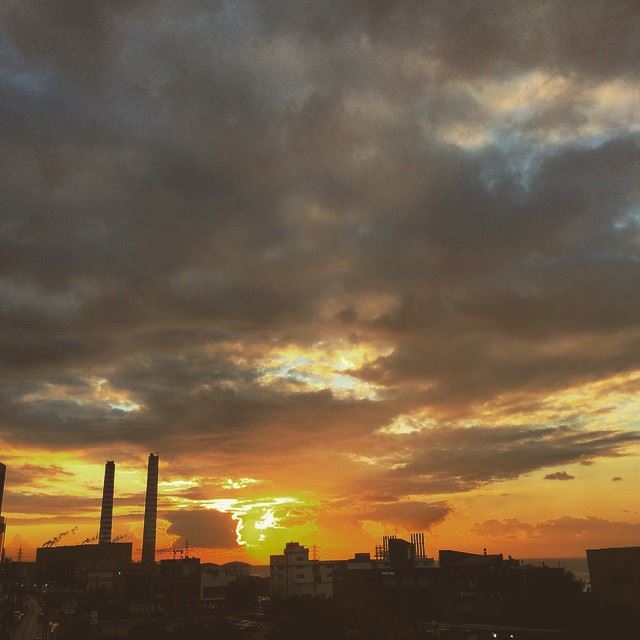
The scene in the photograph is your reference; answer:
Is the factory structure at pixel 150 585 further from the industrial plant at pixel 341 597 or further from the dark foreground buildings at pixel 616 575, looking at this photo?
the dark foreground buildings at pixel 616 575

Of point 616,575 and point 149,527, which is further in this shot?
point 149,527

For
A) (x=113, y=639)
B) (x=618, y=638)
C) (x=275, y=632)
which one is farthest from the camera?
(x=113, y=639)

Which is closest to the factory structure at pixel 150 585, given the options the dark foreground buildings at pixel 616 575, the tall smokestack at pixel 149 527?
the tall smokestack at pixel 149 527

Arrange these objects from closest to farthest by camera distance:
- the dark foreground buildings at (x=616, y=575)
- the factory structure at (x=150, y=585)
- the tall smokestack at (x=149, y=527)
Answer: the dark foreground buildings at (x=616, y=575), the factory structure at (x=150, y=585), the tall smokestack at (x=149, y=527)

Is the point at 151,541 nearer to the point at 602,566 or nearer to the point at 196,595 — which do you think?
the point at 196,595

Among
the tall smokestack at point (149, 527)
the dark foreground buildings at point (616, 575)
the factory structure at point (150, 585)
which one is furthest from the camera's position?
the tall smokestack at point (149, 527)

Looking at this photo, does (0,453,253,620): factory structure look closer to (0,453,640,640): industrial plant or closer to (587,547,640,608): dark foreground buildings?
(0,453,640,640): industrial plant

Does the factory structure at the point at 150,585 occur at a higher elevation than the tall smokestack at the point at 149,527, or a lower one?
lower

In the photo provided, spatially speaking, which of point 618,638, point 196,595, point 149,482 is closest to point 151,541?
point 149,482

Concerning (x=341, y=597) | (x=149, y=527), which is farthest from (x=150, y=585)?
(x=341, y=597)

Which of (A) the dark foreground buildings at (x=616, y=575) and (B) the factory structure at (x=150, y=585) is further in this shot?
(B) the factory structure at (x=150, y=585)

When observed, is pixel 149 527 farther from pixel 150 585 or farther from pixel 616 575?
pixel 616 575

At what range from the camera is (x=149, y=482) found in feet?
654

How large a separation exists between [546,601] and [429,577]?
33.1m
